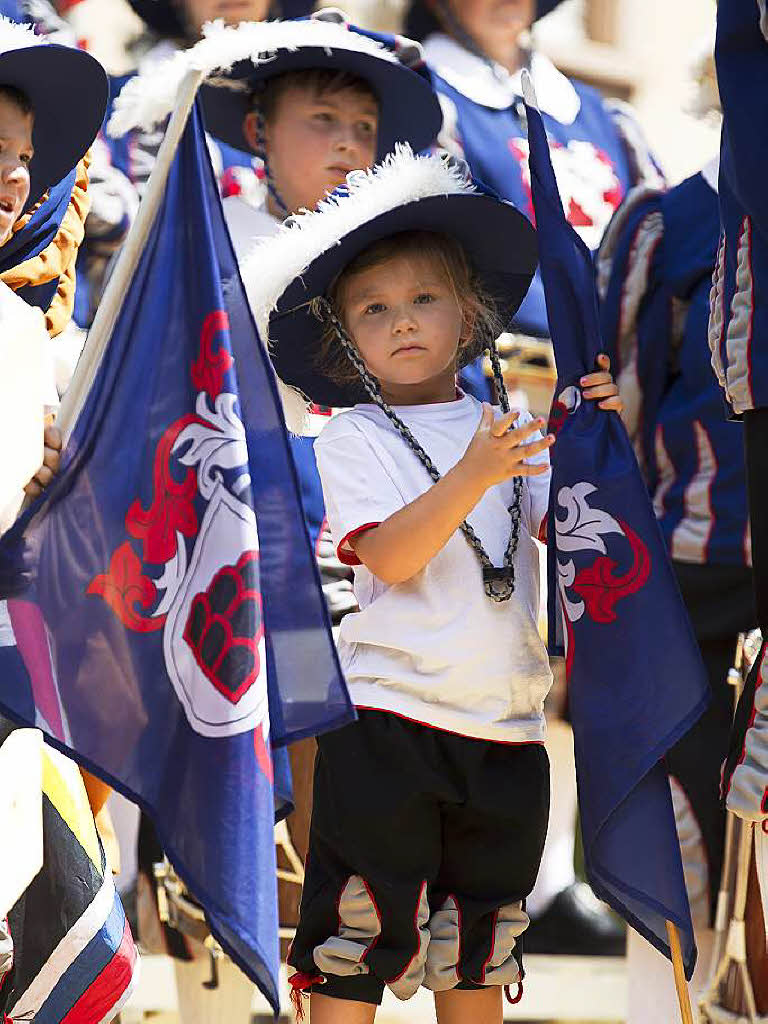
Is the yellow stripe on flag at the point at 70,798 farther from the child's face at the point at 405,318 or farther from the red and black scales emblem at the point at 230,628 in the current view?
the child's face at the point at 405,318

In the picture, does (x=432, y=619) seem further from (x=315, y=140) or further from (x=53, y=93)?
(x=315, y=140)

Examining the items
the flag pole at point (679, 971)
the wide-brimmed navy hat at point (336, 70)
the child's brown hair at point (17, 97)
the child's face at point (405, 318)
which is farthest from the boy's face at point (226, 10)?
the flag pole at point (679, 971)

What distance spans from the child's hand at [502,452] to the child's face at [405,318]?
291 millimetres

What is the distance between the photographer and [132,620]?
2.78 m

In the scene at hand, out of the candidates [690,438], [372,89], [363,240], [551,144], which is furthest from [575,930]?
[363,240]

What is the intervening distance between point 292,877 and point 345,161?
1505 millimetres

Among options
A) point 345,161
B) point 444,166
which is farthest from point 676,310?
point 444,166

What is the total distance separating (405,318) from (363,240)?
0.50ft

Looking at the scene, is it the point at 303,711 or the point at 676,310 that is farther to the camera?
the point at 676,310

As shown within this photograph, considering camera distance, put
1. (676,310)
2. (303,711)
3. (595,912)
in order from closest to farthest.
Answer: (303,711)
(676,310)
(595,912)

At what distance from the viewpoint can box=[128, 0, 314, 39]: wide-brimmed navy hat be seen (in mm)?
5430

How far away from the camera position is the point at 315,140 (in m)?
4.01

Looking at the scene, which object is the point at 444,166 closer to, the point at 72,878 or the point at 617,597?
the point at 617,597

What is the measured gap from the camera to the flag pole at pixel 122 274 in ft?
9.49
